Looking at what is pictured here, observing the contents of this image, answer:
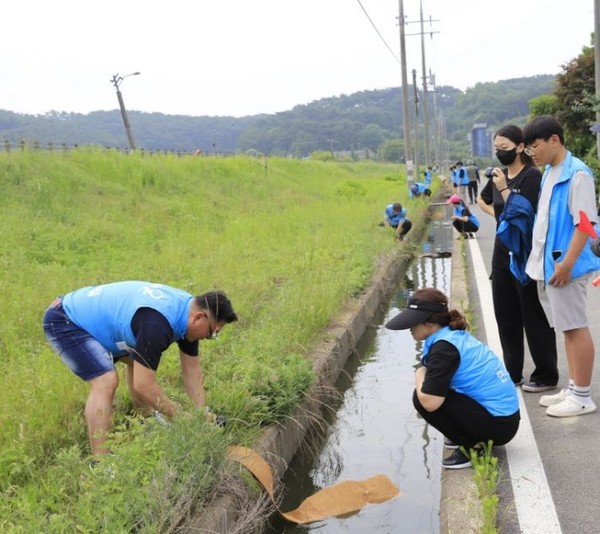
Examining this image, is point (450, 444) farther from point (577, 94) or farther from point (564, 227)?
point (577, 94)

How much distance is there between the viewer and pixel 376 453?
4.89m

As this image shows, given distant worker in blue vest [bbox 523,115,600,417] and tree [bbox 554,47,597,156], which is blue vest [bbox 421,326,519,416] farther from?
tree [bbox 554,47,597,156]

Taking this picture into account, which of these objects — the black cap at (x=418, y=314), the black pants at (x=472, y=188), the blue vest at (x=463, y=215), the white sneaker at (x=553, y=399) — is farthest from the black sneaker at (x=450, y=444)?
the black pants at (x=472, y=188)

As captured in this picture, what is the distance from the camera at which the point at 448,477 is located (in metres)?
3.90

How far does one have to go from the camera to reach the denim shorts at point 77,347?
4.04 m

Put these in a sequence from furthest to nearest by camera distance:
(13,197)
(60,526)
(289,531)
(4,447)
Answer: (13,197)
(289,531)
(4,447)
(60,526)

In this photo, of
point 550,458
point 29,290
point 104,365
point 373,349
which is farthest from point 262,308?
point 550,458

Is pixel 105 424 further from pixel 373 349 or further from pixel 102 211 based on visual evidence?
pixel 102 211

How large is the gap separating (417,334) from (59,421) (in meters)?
2.09

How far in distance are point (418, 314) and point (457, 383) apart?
43 centimetres

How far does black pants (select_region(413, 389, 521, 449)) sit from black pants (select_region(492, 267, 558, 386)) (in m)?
1.08

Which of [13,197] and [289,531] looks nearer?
[289,531]

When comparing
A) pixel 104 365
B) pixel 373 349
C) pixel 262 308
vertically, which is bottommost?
pixel 373 349

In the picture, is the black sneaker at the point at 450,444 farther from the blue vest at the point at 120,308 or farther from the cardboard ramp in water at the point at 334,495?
the blue vest at the point at 120,308
